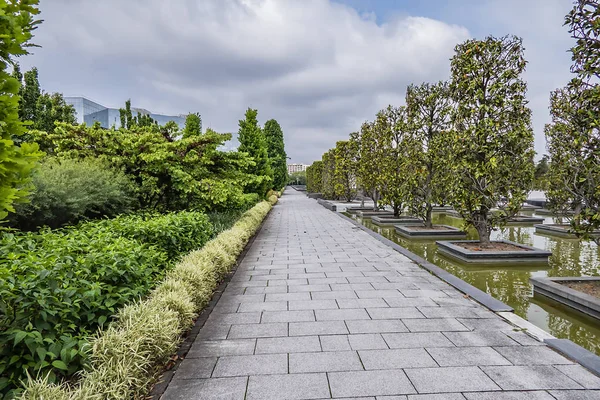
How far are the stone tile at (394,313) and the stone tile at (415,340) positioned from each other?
0.46 metres

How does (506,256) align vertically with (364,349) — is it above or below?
above

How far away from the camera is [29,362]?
2180 millimetres

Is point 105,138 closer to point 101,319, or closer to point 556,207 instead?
point 101,319

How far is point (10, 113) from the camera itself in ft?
6.46

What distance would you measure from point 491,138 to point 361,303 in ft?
17.0

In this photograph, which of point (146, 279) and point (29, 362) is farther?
point (146, 279)

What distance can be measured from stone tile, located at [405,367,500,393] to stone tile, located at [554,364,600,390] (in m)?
0.68

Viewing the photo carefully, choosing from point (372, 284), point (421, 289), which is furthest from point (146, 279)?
point (421, 289)

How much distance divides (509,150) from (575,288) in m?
3.53

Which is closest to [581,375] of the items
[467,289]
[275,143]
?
[467,289]

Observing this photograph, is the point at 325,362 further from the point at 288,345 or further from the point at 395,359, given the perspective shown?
the point at 395,359

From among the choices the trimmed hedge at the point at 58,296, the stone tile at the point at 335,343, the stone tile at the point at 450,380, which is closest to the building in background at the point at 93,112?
the trimmed hedge at the point at 58,296

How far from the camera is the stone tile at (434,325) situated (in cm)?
355

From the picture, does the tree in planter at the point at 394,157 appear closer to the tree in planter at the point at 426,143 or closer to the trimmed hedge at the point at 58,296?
the tree in planter at the point at 426,143
